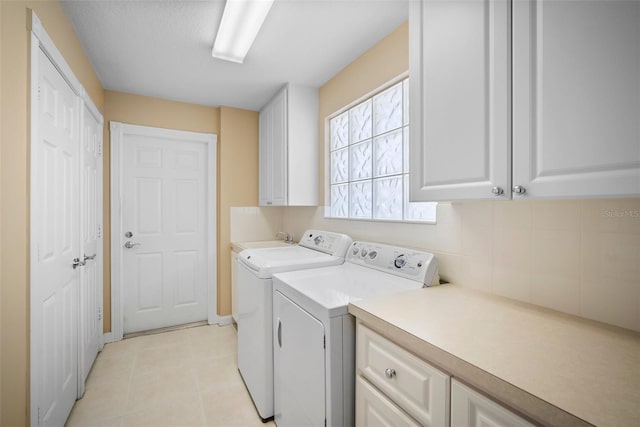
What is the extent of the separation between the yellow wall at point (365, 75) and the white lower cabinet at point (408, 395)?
1.55 metres

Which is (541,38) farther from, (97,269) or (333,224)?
(97,269)

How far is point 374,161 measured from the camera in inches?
82.5

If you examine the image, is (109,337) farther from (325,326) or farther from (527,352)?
(527,352)

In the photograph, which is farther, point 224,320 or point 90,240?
point 224,320

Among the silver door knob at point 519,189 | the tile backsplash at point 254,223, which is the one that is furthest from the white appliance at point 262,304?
the silver door knob at point 519,189

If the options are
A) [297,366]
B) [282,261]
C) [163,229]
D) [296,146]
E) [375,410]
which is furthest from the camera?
[163,229]

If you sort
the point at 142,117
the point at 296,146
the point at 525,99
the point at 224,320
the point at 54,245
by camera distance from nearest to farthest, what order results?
the point at 525,99 → the point at 54,245 → the point at 296,146 → the point at 142,117 → the point at 224,320

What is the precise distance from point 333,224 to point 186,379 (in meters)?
1.65

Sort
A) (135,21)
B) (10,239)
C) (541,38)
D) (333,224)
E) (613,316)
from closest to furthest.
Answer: (541,38) < (613,316) < (10,239) < (135,21) < (333,224)

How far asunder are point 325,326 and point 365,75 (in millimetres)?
1744

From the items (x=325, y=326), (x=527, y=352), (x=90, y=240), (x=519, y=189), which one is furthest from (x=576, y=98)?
(x=90, y=240)

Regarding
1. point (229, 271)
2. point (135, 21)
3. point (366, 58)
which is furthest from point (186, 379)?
point (366, 58)

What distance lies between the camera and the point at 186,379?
220cm

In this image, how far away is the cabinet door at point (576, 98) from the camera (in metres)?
0.68
